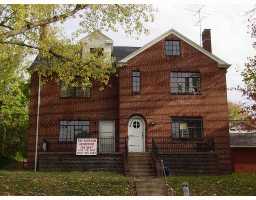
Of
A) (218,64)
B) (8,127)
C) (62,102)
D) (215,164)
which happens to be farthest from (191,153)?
(8,127)

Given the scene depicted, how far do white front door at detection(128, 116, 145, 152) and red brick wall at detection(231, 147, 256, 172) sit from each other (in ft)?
23.5

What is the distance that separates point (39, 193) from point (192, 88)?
13.1 meters

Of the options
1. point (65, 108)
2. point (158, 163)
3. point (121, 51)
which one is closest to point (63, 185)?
point (158, 163)

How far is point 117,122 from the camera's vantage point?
2705cm

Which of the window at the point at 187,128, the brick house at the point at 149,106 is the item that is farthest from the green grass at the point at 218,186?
the window at the point at 187,128

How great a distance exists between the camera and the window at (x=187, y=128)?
2622 centimetres

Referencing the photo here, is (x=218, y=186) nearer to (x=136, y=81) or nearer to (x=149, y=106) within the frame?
(x=149, y=106)

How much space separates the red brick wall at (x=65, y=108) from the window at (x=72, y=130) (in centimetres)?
26

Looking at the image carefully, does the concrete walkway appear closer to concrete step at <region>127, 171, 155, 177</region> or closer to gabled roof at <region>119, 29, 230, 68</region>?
concrete step at <region>127, 171, 155, 177</region>

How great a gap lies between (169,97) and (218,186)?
29.3ft

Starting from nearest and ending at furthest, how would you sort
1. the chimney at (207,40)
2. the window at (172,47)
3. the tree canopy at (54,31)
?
the tree canopy at (54,31), the window at (172,47), the chimney at (207,40)

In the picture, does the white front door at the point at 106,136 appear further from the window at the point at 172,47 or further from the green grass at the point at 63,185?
the green grass at the point at 63,185

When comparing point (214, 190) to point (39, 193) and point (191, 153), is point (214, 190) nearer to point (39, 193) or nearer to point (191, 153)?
point (191, 153)

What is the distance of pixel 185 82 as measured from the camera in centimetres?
2702
